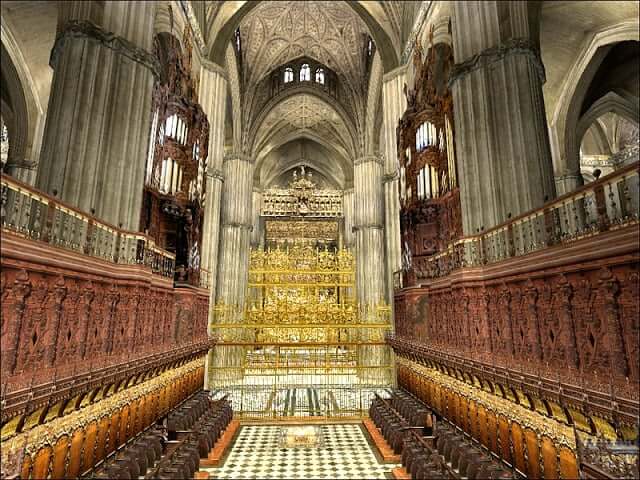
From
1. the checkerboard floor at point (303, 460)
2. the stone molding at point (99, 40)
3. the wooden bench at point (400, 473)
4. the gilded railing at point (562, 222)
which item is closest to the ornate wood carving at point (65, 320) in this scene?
the checkerboard floor at point (303, 460)

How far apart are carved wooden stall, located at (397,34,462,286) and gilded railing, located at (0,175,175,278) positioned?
29.2 feet

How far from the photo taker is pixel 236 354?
18.0 metres

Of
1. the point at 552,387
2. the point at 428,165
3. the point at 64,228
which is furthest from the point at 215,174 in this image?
the point at 552,387

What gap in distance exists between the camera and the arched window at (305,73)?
28.5m

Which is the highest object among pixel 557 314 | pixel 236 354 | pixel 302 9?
pixel 302 9

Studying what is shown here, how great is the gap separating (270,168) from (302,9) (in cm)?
1587

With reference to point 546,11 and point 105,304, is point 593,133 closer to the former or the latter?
point 546,11

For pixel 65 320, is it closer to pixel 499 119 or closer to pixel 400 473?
pixel 400 473

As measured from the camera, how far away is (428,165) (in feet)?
43.8

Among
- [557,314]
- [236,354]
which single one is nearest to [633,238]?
[557,314]

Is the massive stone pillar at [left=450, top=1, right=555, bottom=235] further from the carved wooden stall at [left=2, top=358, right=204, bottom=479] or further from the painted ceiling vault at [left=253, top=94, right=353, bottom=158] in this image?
the painted ceiling vault at [left=253, top=94, right=353, bottom=158]

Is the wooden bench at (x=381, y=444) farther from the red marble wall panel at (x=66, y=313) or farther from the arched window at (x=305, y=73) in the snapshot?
the arched window at (x=305, y=73)

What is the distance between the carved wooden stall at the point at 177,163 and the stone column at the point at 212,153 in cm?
199

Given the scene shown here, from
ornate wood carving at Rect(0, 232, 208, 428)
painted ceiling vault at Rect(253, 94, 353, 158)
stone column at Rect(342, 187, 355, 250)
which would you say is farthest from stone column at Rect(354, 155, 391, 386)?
ornate wood carving at Rect(0, 232, 208, 428)
